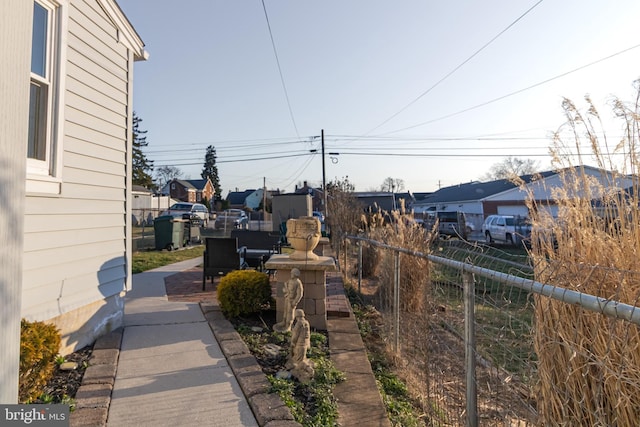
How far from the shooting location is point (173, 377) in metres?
2.80

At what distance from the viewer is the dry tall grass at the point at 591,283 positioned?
1230 millimetres

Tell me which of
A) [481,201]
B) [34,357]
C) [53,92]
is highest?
[481,201]

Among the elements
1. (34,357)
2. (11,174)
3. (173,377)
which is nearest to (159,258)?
(173,377)

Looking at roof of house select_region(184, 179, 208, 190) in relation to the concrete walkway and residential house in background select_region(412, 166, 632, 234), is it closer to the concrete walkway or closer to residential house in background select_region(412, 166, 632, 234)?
residential house in background select_region(412, 166, 632, 234)

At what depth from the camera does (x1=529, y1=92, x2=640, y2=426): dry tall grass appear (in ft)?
4.04

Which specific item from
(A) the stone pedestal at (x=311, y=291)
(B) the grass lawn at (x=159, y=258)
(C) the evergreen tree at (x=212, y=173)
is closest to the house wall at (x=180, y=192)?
(C) the evergreen tree at (x=212, y=173)

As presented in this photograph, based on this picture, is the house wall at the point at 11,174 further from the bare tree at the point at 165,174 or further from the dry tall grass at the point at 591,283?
the bare tree at the point at 165,174

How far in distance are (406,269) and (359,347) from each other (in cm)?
173

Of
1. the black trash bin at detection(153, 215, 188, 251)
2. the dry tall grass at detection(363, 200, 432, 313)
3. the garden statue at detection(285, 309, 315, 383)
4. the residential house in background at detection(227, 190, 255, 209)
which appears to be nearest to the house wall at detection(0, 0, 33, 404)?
the garden statue at detection(285, 309, 315, 383)

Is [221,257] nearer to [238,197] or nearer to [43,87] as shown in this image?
[43,87]

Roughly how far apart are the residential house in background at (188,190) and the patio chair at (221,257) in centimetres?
4942

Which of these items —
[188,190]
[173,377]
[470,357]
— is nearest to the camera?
[470,357]

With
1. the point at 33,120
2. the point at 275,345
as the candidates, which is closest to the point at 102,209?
the point at 33,120

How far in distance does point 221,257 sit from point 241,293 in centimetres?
191
